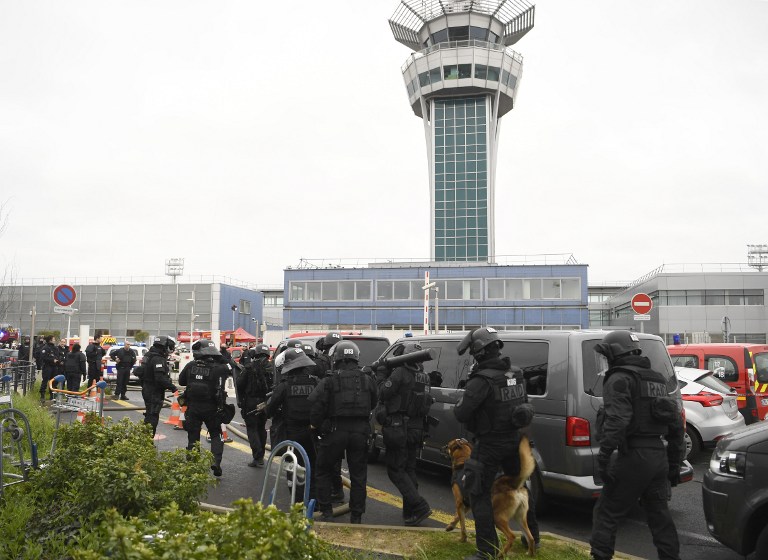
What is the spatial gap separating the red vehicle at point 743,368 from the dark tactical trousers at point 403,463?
26.2ft

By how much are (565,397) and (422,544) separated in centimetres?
209

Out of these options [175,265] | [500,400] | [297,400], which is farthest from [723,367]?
[175,265]

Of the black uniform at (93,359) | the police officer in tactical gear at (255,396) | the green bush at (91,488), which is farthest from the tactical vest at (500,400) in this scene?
the black uniform at (93,359)

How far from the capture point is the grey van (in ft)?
19.5

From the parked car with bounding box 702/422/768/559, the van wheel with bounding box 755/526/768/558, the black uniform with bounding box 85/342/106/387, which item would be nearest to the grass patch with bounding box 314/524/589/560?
the parked car with bounding box 702/422/768/559

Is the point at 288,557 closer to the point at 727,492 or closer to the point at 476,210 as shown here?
the point at 727,492

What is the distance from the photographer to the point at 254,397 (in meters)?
9.53

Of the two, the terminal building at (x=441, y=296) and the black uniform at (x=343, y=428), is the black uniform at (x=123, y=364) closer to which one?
the black uniform at (x=343, y=428)

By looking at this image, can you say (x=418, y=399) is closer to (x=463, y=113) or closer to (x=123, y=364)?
(x=123, y=364)

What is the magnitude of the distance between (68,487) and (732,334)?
2392 inches

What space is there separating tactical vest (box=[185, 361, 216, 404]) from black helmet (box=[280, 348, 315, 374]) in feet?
5.54

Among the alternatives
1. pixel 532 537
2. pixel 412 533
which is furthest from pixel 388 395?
pixel 532 537

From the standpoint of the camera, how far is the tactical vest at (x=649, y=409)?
4754mm

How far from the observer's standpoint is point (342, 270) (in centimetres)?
5522
